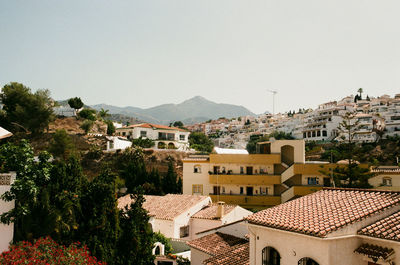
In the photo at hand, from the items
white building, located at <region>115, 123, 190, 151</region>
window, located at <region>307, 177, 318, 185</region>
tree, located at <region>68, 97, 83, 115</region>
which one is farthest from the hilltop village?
tree, located at <region>68, 97, 83, 115</region>

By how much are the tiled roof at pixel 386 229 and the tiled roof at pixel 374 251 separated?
0.33 metres

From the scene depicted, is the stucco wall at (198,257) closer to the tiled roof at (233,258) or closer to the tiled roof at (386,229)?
the tiled roof at (233,258)

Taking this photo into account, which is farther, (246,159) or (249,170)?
(249,170)

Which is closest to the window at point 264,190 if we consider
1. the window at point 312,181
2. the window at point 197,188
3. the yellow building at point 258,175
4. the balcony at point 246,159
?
the yellow building at point 258,175

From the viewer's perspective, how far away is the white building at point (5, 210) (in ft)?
44.5

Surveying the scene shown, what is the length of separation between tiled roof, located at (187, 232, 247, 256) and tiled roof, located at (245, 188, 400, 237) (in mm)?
6261

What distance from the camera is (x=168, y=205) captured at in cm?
2661

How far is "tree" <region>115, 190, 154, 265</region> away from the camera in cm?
1549

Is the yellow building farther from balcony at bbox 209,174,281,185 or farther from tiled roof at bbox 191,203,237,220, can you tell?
tiled roof at bbox 191,203,237,220

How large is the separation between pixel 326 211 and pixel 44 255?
31.2ft

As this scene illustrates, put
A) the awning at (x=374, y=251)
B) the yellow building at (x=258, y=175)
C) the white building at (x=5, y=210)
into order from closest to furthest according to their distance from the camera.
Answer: the awning at (x=374, y=251) < the white building at (x=5, y=210) < the yellow building at (x=258, y=175)

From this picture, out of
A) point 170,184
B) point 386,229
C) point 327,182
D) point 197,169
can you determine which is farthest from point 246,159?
point 386,229

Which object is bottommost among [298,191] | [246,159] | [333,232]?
[298,191]

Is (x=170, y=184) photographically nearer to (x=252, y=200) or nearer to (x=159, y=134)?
(x=252, y=200)
